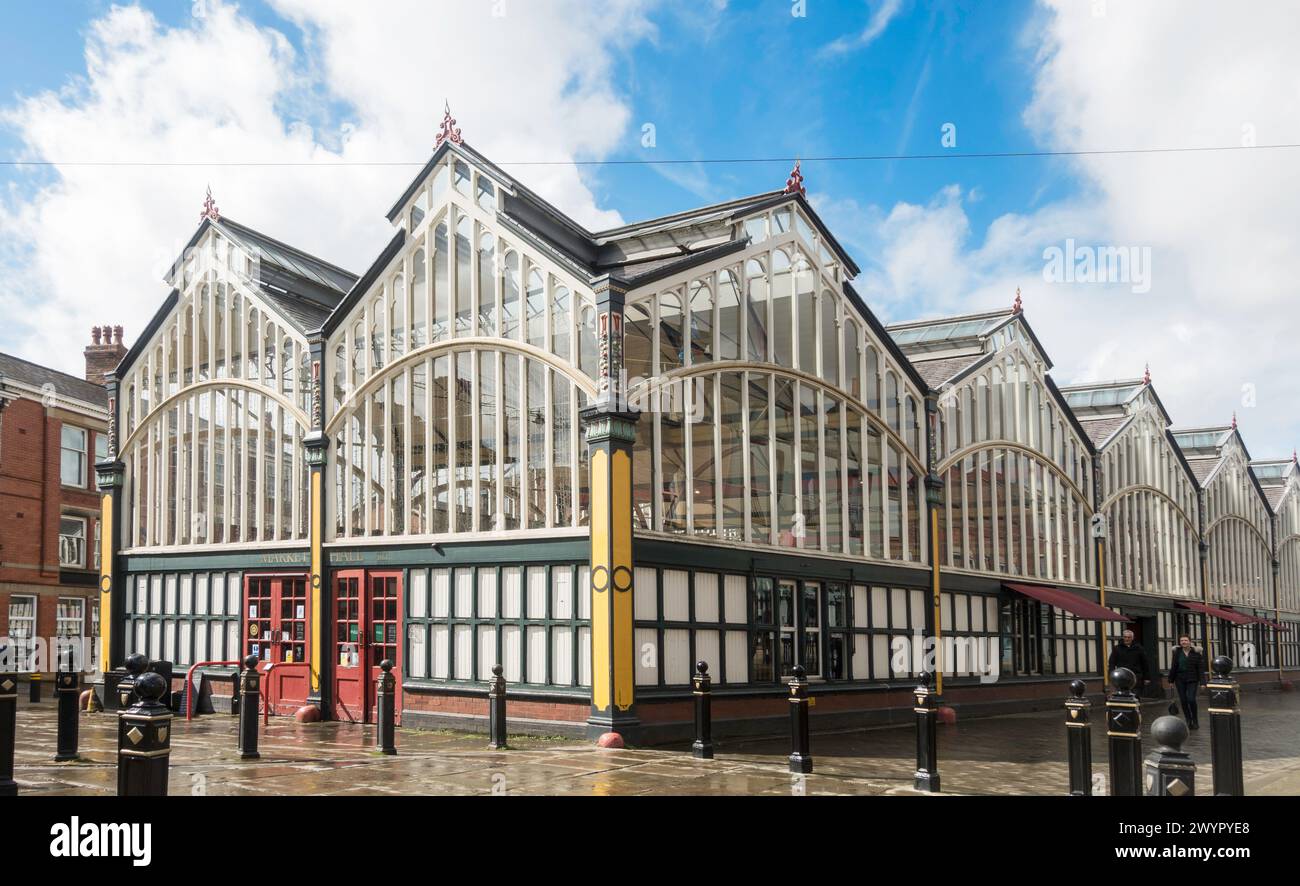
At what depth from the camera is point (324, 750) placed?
14328 mm

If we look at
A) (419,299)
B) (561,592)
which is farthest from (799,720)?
(419,299)

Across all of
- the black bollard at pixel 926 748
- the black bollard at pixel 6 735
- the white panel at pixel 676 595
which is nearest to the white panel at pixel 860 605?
the white panel at pixel 676 595

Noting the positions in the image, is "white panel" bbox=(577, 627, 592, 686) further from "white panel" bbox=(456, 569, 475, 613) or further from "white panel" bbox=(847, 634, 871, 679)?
"white panel" bbox=(847, 634, 871, 679)

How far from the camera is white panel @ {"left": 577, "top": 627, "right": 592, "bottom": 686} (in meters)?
15.4

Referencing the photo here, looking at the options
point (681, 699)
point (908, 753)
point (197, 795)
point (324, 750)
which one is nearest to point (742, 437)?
point (681, 699)

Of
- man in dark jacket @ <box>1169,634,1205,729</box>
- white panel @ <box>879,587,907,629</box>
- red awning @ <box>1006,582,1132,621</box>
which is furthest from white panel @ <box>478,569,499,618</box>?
red awning @ <box>1006,582,1132,621</box>

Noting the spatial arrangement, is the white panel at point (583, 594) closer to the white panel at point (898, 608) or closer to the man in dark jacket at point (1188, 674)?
the white panel at point (898, 608)

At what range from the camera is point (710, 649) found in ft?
54.9

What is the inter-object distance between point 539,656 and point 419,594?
2.72 metres

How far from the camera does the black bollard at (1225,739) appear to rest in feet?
29.8

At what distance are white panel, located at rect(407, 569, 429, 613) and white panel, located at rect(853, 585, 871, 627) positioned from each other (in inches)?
311

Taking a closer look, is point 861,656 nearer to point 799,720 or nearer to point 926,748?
point 799,720
